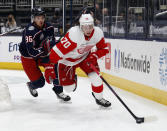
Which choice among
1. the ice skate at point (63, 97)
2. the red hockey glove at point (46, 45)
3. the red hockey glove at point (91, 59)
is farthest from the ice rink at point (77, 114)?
the red hockey glove at point (46, 45)

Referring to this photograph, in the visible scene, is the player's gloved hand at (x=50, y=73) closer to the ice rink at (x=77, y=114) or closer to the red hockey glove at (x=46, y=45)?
the red hockey glove at (x=46, y=45)

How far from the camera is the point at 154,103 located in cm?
409

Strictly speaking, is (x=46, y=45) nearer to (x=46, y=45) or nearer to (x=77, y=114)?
(x=46, y=45)

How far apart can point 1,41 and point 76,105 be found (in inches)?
177

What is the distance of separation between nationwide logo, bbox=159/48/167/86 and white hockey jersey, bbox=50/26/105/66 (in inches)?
32.0

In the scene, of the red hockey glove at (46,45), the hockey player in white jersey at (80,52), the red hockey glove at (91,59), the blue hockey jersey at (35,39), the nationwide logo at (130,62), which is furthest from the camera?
the nationwide logo at (130,62)

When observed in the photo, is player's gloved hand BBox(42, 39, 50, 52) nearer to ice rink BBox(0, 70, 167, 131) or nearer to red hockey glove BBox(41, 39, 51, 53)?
red hockey glove BBox(41, 39, 51, 53)

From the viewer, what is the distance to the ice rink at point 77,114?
120 inches

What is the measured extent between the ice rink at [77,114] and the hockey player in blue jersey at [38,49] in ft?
0.82

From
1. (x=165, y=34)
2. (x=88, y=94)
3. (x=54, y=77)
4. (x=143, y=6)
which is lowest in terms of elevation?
(x=88, y=94)

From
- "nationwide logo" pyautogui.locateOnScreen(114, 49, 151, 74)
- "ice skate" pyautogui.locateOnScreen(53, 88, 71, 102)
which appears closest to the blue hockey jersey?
"ice skate" pyautogui.locateOnScreen(53, 88, 71, 102)

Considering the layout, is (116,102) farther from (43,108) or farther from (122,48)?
(122,48)

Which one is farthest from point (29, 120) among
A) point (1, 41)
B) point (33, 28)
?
point (1, 41)

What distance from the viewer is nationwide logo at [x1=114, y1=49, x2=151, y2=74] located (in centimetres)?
448
